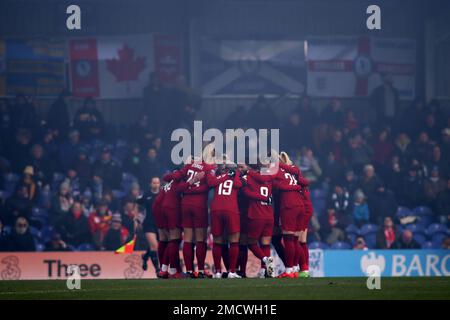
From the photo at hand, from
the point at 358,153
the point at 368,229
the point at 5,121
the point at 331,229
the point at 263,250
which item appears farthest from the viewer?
the point at 358,153

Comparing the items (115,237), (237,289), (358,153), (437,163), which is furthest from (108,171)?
(237,289)

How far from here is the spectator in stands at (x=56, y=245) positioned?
83.8 feet

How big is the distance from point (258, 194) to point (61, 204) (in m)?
8.15

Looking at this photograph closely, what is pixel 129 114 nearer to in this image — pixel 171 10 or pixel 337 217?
pixel 171 10

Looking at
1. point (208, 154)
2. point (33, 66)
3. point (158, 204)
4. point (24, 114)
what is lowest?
point (158, 204)

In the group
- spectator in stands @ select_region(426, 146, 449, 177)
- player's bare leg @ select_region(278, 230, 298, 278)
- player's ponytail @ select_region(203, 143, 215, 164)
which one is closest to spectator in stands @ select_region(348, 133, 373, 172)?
spectator in stands @ select_region(426, 146, 449, 177)

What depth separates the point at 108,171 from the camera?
27.5m

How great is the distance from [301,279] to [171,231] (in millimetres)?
2499

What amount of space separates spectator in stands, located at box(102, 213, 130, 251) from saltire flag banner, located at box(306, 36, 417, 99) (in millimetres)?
8927

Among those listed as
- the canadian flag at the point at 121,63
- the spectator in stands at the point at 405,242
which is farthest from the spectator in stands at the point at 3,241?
the spectator in stands at the point at 405,242

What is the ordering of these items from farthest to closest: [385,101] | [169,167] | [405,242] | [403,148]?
1. [385,101]
2. [403,148]
3. [169,167]
4. [405,242]

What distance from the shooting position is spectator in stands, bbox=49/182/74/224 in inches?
1029

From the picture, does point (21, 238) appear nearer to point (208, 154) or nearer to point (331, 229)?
point (331, 229)

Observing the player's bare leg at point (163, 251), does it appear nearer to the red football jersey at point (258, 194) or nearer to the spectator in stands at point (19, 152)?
the red football jersey at point (258, 194)
